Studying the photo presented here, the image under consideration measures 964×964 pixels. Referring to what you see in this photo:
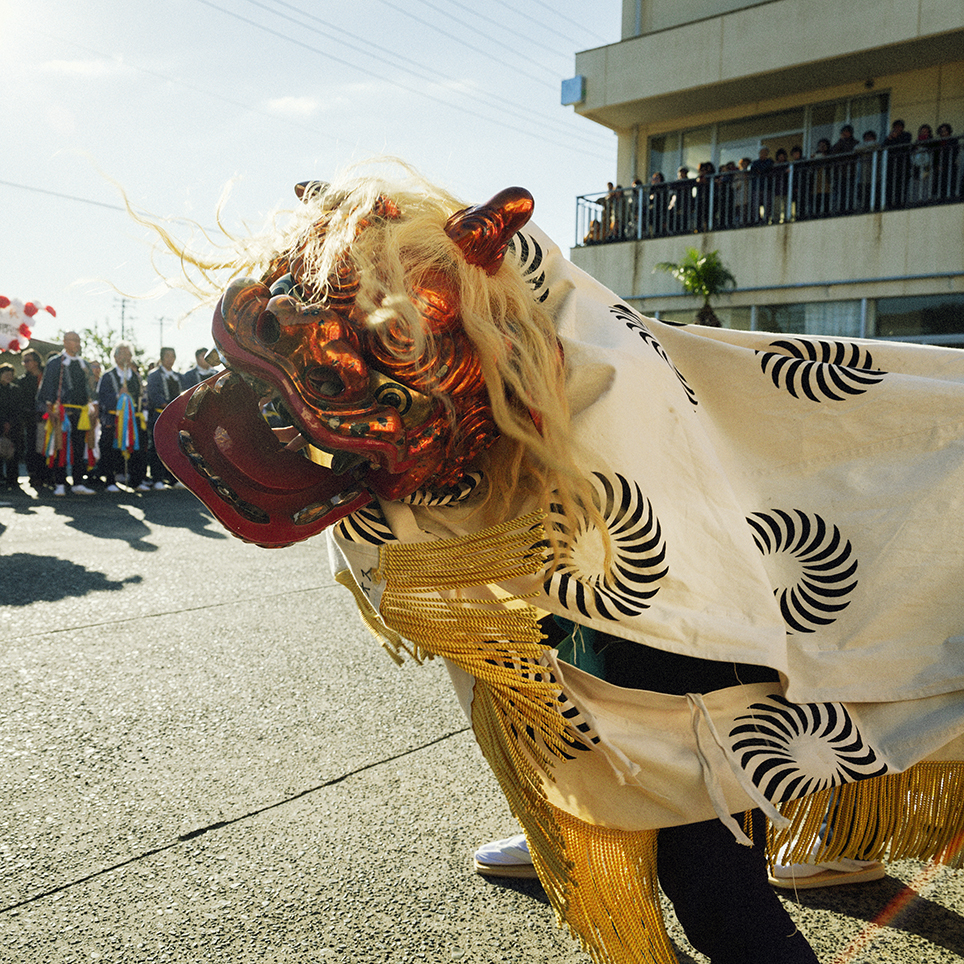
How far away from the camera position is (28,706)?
9.35 feet

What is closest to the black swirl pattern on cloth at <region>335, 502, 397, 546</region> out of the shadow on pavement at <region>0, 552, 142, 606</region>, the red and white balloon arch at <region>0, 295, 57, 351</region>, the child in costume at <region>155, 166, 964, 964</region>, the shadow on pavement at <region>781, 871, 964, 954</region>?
the child in costume at <region>155, 166, 964, 964</region>

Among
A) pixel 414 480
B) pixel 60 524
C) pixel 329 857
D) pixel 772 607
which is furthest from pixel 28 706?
pixel 60 524

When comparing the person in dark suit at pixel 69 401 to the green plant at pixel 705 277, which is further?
the green plant at pixel 705 277

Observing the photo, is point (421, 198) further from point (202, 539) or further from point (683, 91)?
point (683, 91)

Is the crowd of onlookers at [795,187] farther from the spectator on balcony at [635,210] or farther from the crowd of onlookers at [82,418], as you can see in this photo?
the crowd of onlookers at [82,418]

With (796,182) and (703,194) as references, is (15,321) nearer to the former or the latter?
(703,194)

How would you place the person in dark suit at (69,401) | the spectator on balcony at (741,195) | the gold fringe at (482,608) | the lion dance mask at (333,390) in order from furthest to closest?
the spectator on balcony at (741,195)
the person in dark suit at (69,401)
the gold fringe at (482,608)
the lion dance mask at (333,390)

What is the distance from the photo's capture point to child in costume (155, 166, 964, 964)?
3.06 feet

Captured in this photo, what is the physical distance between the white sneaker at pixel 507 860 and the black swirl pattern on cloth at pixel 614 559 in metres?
1.17

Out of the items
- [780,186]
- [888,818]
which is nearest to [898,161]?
[780,186]

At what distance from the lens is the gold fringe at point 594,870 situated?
3.77 ft

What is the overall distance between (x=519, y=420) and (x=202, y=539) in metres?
6.04

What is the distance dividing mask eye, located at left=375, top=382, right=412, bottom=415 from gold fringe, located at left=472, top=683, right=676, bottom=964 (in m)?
0.46

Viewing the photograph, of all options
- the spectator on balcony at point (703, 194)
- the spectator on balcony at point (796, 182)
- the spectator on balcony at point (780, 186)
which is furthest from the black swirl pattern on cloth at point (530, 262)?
the spectator on balcony at point (703, 194)
